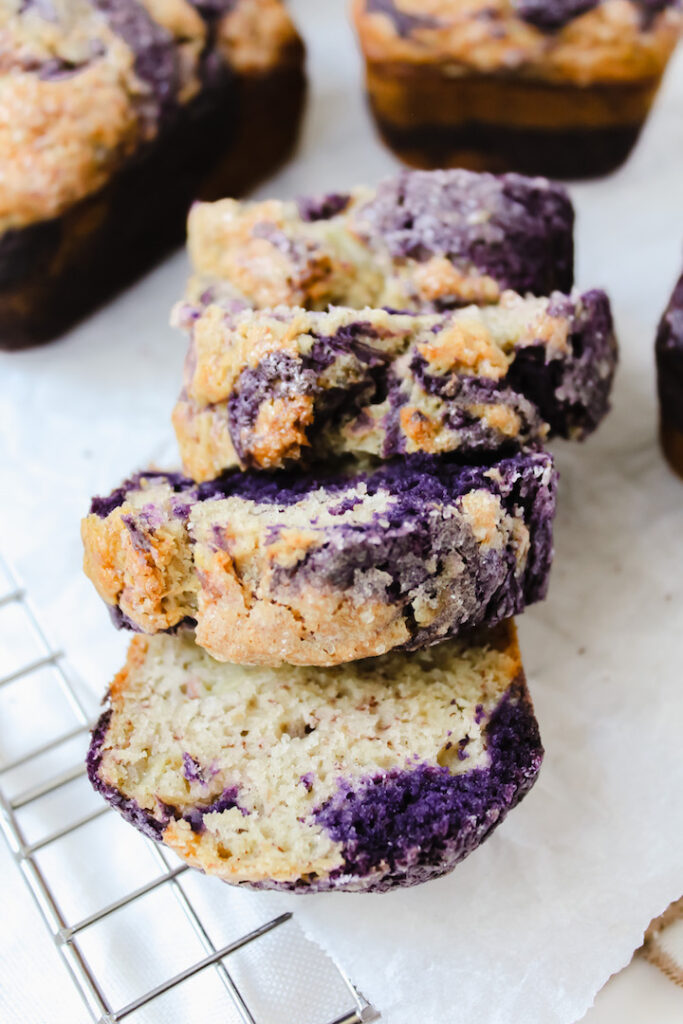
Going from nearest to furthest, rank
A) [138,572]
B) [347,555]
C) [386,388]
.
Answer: [347,555]
[138,572]
[386,388]

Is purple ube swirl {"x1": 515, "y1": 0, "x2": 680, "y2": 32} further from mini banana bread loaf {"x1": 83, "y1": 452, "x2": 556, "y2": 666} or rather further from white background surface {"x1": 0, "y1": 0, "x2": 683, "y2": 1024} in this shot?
mini banana bread loaf {"x1": 83, "y1": 452, "x2": 556, "y2": 666}

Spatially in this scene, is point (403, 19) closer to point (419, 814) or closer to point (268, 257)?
point (268, 257)

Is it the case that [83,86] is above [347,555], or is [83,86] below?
above

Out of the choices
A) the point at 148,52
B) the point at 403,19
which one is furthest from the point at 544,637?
the point at 148,52

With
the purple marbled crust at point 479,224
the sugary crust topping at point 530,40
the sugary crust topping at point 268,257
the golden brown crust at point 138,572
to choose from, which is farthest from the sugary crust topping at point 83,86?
the golden brown crust at point 138,572

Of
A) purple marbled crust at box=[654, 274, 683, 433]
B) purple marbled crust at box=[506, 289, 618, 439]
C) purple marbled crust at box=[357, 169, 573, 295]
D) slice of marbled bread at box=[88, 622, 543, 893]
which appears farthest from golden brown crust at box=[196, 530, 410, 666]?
purple marbled crust at box=[654, 274, 683, 433]

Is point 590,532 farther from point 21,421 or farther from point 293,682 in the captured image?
point 21,421

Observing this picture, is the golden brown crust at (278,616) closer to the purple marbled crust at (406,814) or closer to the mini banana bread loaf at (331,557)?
the mini banana bread loaf at (331,557)
